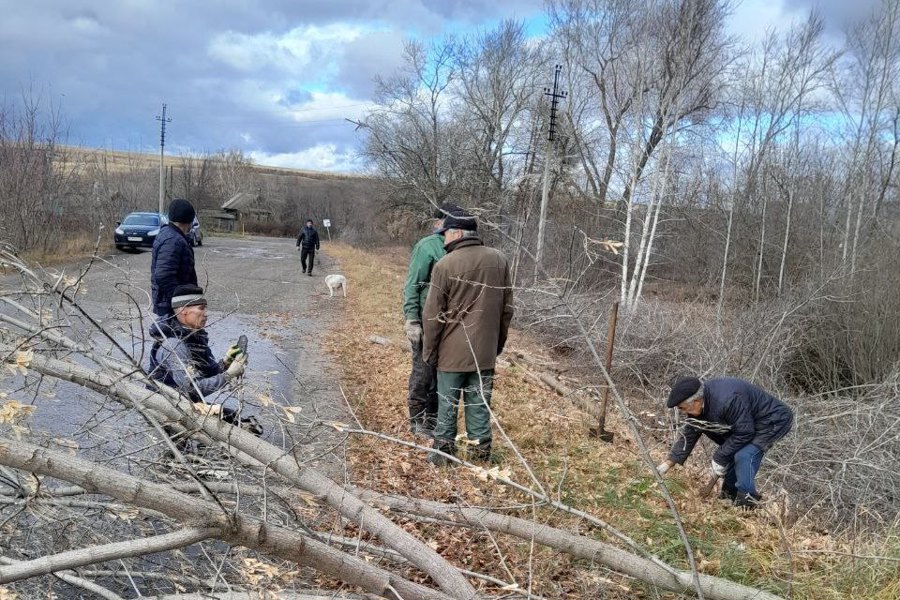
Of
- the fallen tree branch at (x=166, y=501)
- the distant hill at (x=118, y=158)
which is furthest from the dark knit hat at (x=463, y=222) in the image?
the distant hill at (x=118, y=158)

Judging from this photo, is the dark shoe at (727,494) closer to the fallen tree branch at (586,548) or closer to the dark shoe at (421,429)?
the fallen tree branch at (586,548)

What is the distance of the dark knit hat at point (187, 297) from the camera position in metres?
4.10

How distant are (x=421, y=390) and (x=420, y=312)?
27.7 inches

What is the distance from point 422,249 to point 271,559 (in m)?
2.94

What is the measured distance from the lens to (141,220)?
23.5 meters

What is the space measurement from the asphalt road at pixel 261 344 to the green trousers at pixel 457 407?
80 centimetres

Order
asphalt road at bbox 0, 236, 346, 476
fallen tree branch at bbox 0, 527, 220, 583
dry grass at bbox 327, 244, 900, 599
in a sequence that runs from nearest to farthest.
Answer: fallen tree branch at bbox 0, 527, 220, 583, dry grass at bbox 327, 244, 900, 599, asphalt road at bbox 0, 236, 346, 476

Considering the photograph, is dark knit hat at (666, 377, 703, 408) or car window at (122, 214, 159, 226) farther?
car window at (122, 214, 159, 226)

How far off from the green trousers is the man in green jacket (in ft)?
2.22

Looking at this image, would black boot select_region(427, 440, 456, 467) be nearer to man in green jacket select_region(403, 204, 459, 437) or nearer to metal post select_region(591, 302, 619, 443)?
man in green jacket select_region(403, 204, 459, 437)

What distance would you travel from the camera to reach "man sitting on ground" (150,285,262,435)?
12.2 ft

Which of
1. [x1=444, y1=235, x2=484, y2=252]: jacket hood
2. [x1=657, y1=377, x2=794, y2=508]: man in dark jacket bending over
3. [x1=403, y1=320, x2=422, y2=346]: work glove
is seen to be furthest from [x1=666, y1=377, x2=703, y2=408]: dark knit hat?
[x1=403, y1=320, x2=422, y2=346]: work glove

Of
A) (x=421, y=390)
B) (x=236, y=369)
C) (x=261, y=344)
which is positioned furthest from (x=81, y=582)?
(x=261, y=344)

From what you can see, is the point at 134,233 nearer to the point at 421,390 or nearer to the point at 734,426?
the point at 421,390
